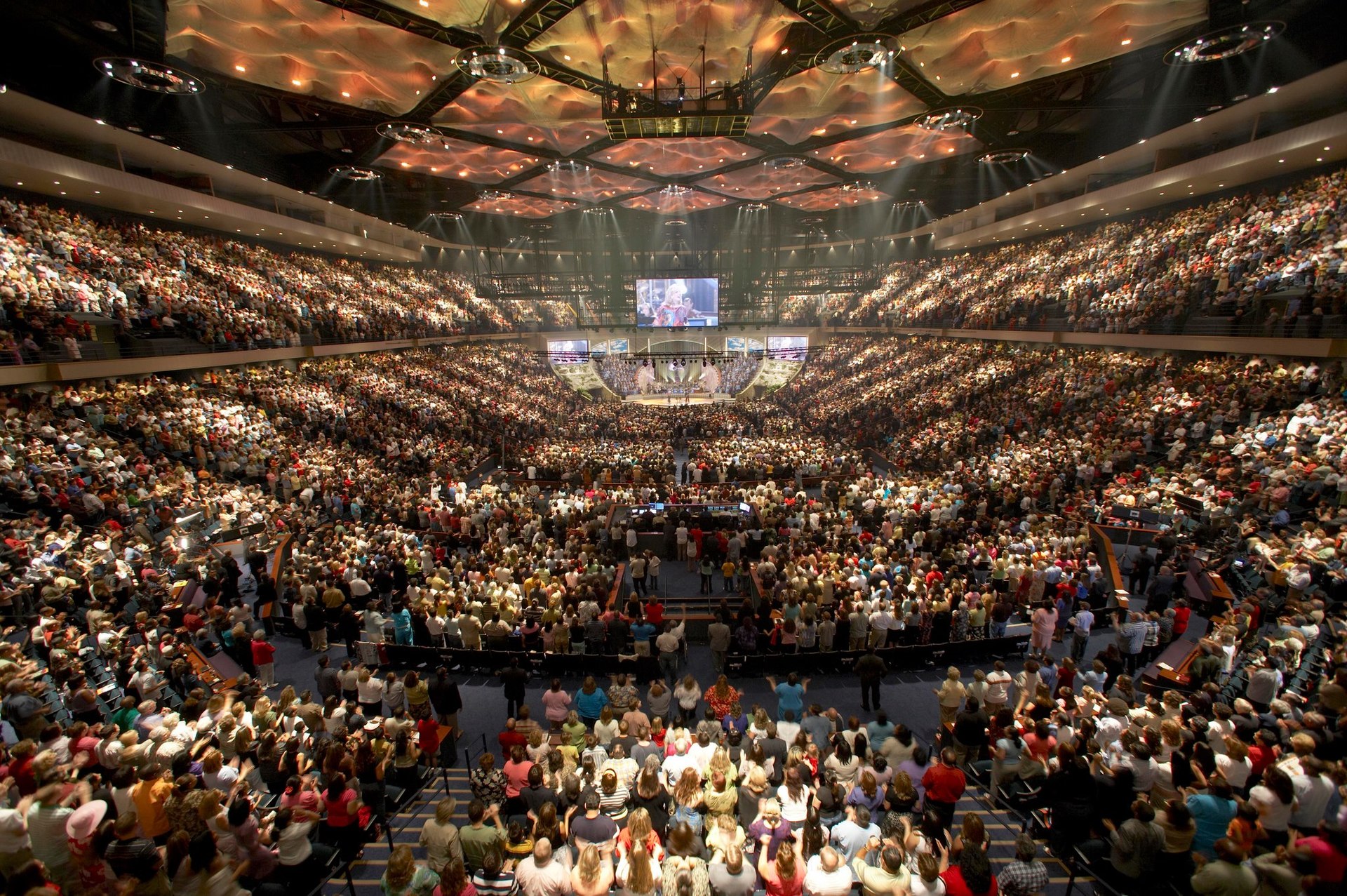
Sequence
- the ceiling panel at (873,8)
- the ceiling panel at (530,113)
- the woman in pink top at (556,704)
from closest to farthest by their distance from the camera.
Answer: the woman in pink top at (556,704) → the ceiling panel at (873,8) → the ceiling panel at (530,113)

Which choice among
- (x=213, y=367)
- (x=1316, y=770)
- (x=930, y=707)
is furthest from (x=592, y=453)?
(x=1316, y=770)

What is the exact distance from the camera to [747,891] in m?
3.81

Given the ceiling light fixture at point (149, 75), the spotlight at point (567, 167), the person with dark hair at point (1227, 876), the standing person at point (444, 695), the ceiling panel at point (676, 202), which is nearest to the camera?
the person with dark hair at point (1227, 876)

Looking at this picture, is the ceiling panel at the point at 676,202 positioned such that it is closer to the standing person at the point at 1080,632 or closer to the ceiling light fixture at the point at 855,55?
the ceiling light fixture at the point at 855,55

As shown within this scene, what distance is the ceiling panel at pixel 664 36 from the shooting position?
11.9m

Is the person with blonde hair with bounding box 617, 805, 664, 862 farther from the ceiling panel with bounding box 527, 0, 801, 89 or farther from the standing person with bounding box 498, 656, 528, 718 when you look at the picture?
the ceiling panel with bounding box 527, 0, 801, 89

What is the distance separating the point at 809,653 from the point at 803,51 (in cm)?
1320

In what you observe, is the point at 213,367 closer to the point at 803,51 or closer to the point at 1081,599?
the point at 803,51

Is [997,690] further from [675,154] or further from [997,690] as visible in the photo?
[675,154]

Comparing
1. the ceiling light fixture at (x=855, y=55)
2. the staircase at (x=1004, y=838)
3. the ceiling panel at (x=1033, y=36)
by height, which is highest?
the ceiling panel at (x=1033, y=36)

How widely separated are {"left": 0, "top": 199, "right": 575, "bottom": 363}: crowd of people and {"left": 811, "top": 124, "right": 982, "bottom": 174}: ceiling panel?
2178cm

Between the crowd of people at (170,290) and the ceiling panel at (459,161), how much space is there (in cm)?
723

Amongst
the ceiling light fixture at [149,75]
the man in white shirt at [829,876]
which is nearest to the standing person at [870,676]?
the man in white shirt at [829,876]

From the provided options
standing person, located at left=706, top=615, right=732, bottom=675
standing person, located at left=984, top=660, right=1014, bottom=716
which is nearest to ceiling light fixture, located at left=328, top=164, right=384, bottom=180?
standing person, located at left=706, top=615, right=732, bottom=675
